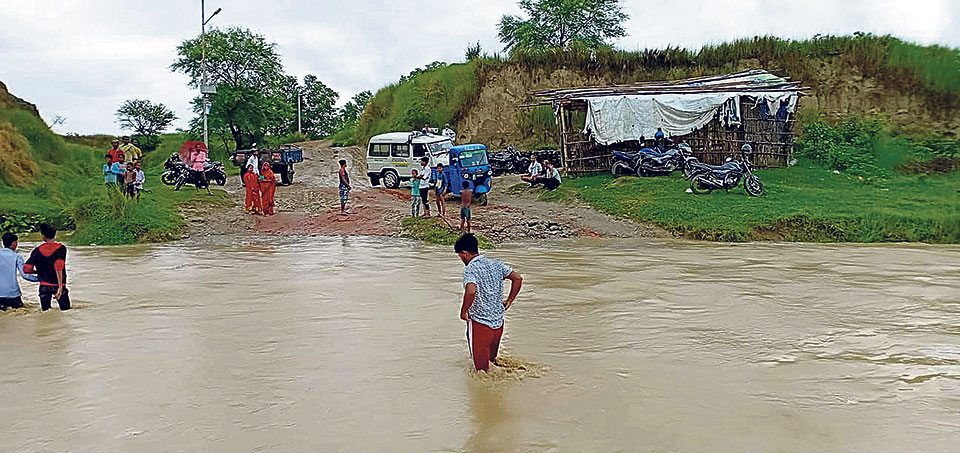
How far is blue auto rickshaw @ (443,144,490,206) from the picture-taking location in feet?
71.8

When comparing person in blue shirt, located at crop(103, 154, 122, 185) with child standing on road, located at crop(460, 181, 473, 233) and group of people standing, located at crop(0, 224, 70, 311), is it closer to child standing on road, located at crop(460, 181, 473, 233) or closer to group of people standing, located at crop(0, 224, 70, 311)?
child standing on road, located at crop(460, 181, 473, 233)

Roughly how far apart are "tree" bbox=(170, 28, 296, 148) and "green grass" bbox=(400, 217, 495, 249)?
25.5 metres

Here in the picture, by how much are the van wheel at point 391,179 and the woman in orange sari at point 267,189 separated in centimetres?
584

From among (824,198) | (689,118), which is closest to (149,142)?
(689,118)

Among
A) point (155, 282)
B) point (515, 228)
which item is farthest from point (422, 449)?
point (515, 228)

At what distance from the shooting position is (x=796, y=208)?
1930 centimetres

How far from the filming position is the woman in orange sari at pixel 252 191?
21.3 metres

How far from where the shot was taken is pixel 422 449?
6066 mm

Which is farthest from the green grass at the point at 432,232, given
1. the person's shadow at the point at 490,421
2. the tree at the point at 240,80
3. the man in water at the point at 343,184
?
the tree at the point at 240,80

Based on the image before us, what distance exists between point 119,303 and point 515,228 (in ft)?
30.8

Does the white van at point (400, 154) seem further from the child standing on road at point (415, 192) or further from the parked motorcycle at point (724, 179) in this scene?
the parked motorcycle at point (724, 179)

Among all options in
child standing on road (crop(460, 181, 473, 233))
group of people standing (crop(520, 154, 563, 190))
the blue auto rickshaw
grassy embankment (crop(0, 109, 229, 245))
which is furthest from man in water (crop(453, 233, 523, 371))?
group of people standing (crop(520, 154, 563, 190))

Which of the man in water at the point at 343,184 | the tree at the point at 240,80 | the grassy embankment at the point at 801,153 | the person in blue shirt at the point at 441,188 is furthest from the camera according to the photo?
the tree at the point at 240,80

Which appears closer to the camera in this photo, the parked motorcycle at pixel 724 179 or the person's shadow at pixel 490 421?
the person's shadow at pixel 490 421
